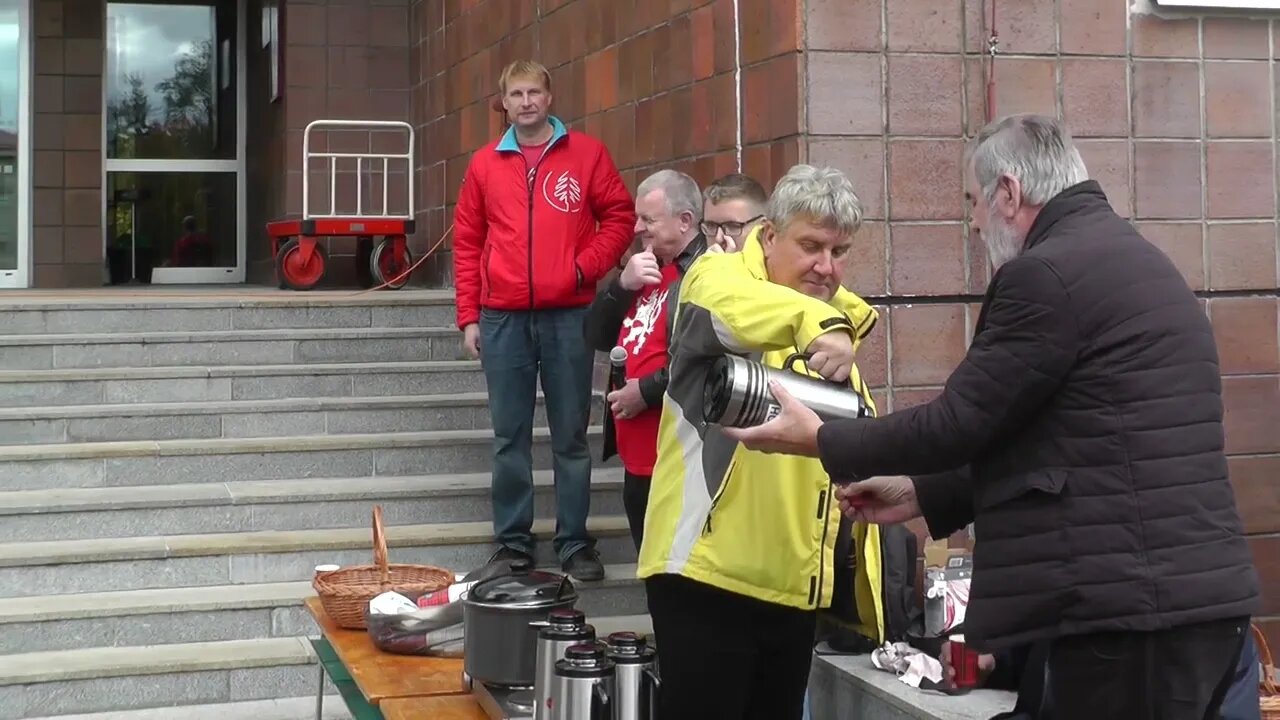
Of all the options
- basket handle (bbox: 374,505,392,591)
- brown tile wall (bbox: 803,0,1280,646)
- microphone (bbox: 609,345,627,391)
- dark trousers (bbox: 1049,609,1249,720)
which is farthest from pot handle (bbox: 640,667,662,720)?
brown tile wall (bbox: 803,0,1280,646)

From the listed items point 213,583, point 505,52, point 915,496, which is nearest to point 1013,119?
point 915,496

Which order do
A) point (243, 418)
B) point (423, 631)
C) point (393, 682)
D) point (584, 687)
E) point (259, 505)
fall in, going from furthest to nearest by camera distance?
point (243, 418) → point (259, 505) → point (423, 631) → point (393, 682) → point (584, 687)

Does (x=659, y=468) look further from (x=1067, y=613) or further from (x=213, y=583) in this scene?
(x=213, y=583)

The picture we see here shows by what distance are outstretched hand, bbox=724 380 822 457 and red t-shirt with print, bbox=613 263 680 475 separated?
157 cm

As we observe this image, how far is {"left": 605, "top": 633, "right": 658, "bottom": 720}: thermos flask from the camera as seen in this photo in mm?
2635

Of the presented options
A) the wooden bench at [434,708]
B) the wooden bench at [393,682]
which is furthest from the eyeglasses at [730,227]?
the wooden bench at [434,708]

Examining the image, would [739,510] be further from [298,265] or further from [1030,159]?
[298,265]

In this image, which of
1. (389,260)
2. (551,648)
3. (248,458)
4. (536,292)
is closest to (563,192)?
(536,292)

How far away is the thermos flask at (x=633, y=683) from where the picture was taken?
2635mm

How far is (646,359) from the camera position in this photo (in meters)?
4.12

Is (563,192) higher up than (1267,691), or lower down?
higher up

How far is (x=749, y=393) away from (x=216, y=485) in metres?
3.67

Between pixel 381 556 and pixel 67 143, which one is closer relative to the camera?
pixel 381 556

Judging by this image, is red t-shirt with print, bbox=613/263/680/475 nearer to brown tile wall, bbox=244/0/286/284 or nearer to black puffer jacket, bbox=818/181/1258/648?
black puffer jacket, bbox=818/181/1258/648
